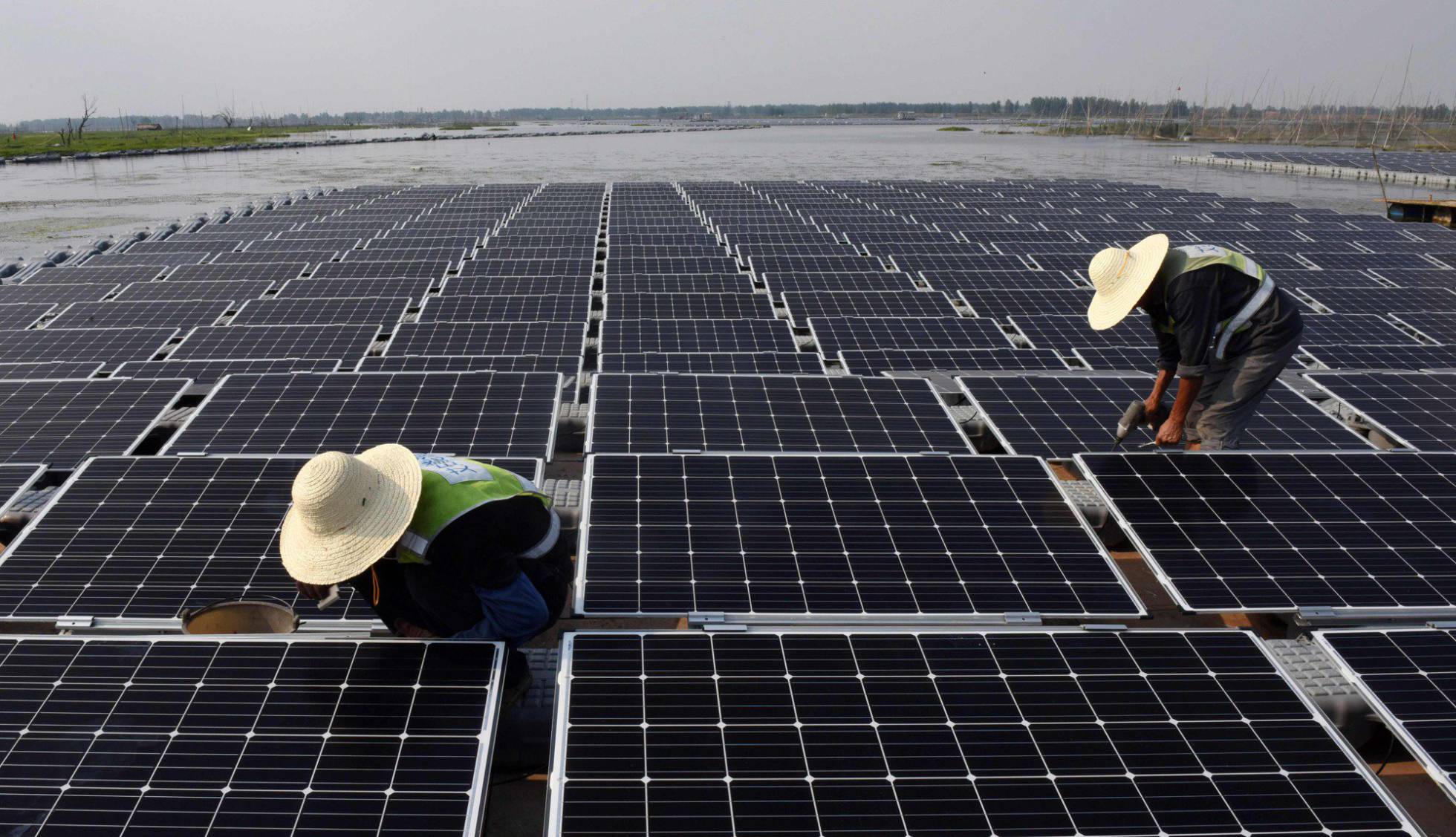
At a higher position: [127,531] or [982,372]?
[127,531]

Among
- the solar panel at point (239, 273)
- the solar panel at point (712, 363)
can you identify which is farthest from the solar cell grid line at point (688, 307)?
the solar panel at point (239, 273)

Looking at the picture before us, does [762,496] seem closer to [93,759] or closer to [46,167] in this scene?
[93,759]

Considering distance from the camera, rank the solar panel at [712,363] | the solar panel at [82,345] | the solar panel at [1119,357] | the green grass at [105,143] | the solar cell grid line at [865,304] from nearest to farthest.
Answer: the solar panel at [712,363] → the solar panel at [1119,357] → the solar panel at [82,345] → the solar cell grid line at [865,304] → the green grass at [105,143]

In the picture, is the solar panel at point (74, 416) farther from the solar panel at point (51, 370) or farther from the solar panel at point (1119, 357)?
the solar panel at point (1119, 357)

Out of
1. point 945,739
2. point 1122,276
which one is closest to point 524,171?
point 1122,276

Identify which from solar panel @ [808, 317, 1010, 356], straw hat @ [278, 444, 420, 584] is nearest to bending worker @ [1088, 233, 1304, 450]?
straw hat @ [278, 444, 420, 584]

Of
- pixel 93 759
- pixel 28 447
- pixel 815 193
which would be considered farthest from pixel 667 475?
pixel 815 193

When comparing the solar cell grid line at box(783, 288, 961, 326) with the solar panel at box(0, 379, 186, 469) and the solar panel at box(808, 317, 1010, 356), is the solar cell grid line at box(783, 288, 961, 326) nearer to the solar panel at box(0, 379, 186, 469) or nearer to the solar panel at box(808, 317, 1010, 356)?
the solar panel at box(808, 317, 1010, 356)
